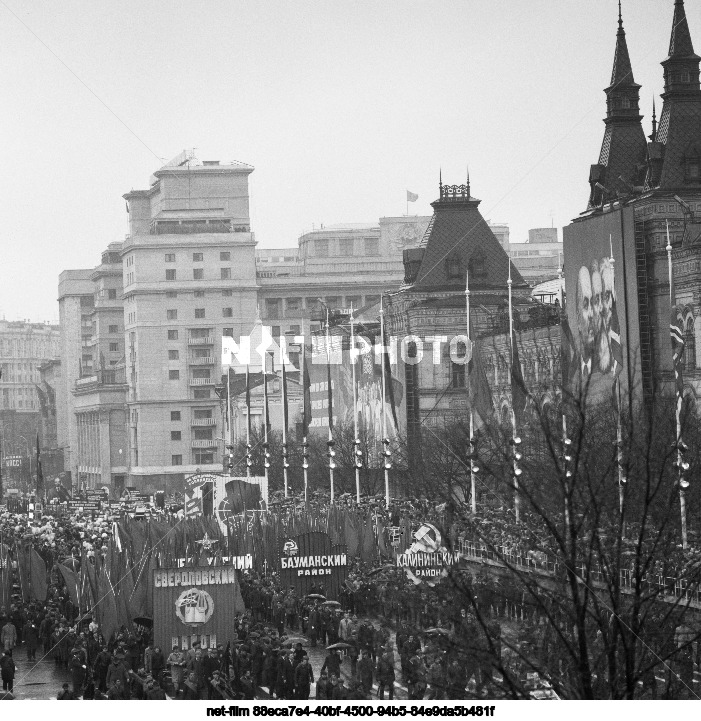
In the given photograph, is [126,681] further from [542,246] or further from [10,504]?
[542,246]

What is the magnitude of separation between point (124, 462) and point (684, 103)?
99778 millimetres

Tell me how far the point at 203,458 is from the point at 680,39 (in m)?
92.1

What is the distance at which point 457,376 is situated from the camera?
308 ft

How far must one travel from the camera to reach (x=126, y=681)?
103 ft

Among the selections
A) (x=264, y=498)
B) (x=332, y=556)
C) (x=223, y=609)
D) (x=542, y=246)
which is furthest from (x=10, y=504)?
(x=542, y=246)

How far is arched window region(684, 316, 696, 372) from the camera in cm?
6384

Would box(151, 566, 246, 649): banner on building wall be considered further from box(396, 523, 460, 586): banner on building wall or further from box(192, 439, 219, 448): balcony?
box(192, 439, 219, 448): balcony

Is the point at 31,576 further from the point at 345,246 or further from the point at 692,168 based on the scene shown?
the point at 345,246

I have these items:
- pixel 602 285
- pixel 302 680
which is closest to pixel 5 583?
pixel 302 680

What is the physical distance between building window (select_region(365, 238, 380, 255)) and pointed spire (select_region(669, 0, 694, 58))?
354 feet

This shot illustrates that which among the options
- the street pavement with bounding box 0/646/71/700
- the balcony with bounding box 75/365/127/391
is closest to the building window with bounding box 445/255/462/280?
the street pavement with bounding box 0/646/71/700

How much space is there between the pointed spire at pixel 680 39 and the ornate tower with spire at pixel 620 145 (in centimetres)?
578

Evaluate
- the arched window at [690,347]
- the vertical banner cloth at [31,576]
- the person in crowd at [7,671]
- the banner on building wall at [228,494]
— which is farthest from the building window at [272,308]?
the person in crowd at [7,671]

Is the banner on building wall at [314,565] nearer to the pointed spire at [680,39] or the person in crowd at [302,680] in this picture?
the person in crowd at [302,680]
